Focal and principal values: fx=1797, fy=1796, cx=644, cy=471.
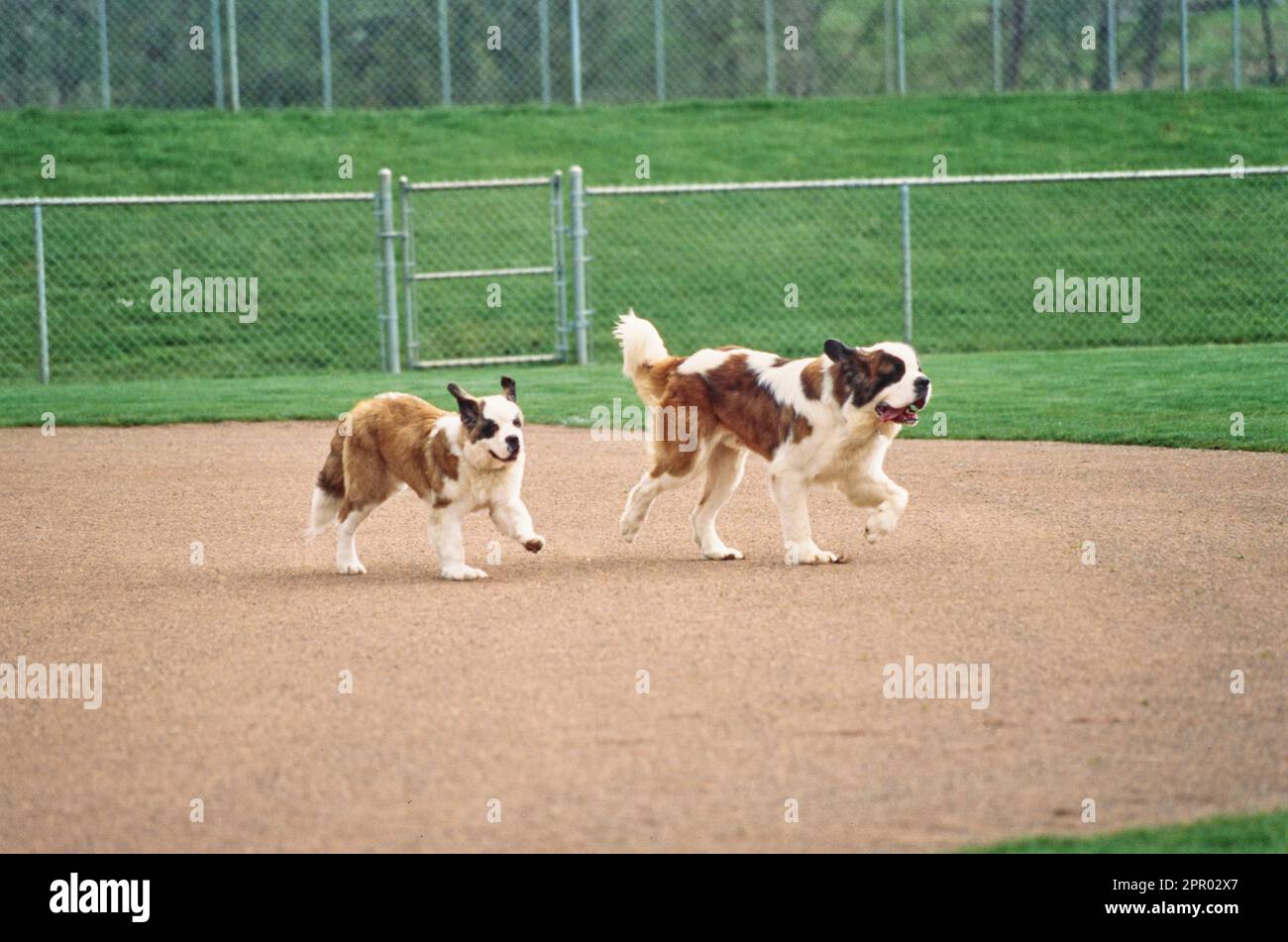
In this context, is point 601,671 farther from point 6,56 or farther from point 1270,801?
point 6,56

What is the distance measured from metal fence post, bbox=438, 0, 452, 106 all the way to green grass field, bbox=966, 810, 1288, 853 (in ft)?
88.8

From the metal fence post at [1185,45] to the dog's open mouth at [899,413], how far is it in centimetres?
2471

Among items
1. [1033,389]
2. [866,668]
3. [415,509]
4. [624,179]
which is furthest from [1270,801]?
[624,179]

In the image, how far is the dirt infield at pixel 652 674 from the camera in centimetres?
589

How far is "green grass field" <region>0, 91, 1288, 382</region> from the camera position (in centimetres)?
2427

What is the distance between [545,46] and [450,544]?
75.4ft

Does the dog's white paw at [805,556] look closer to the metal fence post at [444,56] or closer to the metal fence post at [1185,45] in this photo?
the metal fence post at [444,56]

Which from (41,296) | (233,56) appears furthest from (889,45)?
(41,296)

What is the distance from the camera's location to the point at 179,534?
11.9 m

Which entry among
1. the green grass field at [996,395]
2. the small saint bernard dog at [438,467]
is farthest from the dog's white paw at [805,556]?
the green grass field at [996,395]

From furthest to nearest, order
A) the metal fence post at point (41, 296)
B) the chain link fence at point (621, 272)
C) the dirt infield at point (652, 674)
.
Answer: the chain link fence at point (621, 272)
the metal fence post at point (41, 296)
the dirt infield at point (652, 674)

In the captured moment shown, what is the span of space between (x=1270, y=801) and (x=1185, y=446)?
896 cm

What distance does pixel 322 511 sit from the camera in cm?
1075
